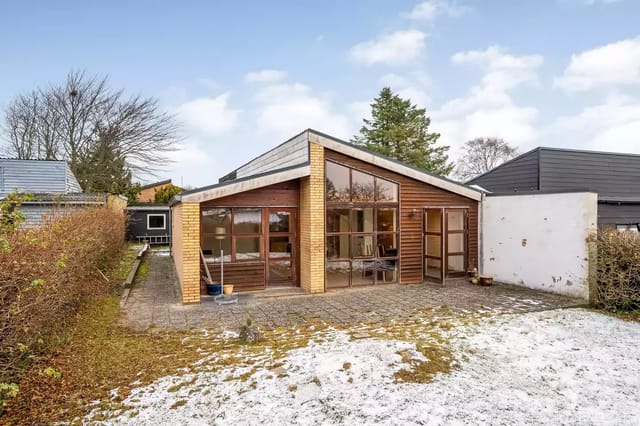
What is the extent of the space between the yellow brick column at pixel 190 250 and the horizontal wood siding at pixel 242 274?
90cm

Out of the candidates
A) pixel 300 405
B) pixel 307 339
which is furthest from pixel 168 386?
pixel 307 339

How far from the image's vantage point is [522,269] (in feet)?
32.7

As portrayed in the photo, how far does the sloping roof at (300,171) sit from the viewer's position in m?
8.50

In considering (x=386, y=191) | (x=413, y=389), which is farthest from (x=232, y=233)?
(x=413, y=389)

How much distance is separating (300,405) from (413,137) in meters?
29.1

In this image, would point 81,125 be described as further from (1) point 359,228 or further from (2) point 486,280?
(2) point 486,280

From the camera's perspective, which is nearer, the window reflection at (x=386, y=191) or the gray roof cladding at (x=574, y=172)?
the window reflection at (x=386, y=191)

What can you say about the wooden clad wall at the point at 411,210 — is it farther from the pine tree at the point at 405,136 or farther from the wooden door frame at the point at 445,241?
the pine tree at the point at 405,136

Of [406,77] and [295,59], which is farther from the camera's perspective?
[406,77]

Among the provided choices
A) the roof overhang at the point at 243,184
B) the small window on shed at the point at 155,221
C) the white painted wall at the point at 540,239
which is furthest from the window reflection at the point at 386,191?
the small window on shed at the point at 155,221

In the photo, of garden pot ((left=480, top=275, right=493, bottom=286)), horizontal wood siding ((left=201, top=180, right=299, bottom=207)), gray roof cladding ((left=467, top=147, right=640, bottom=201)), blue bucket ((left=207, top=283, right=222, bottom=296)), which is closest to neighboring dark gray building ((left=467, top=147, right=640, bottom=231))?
gray roof cladding ((left=467, top=147, right=640, bottom=201))

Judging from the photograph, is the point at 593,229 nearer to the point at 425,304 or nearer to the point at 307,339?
the point at 425,304

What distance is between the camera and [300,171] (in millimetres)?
9281

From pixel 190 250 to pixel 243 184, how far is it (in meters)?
1.94
